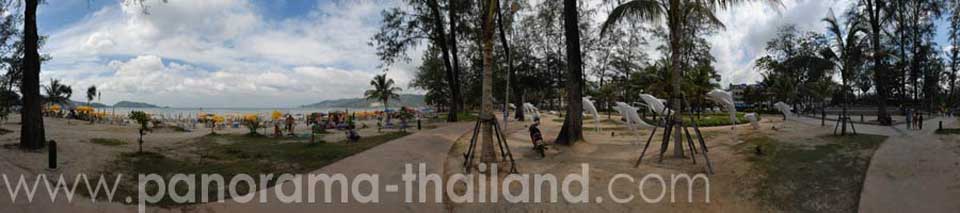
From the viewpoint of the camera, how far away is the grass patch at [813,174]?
19.8ft

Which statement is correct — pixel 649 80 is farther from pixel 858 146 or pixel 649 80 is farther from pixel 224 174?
pixel 224 174

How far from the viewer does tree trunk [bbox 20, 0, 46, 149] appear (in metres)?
8.91

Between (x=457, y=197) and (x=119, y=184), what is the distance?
17.1 feet

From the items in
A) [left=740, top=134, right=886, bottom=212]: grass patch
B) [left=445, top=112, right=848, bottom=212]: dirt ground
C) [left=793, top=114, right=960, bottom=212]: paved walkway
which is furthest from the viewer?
[left=445, top=112, right=848, bottom=212]: dirt ground

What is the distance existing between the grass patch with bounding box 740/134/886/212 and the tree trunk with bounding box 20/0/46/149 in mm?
13785

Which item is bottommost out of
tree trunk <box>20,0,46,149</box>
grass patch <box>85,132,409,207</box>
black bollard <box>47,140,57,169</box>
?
grass patch <box>85,132,409,207</box>

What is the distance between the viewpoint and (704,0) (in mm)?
9953

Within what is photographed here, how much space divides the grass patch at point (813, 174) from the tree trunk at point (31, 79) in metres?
13.8

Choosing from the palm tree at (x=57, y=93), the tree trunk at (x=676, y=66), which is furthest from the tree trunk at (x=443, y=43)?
the palm tree at (x=57, y=93)

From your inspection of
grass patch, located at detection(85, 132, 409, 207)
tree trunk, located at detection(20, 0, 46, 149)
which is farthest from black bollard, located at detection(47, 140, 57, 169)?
tree trunk, located at detection(20, 0, 46, 149)

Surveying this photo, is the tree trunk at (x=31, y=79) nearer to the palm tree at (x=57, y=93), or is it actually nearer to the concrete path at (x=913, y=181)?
the concrete path at (x=913, y=181)

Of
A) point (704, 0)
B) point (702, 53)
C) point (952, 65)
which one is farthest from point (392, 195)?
point (952, 65)

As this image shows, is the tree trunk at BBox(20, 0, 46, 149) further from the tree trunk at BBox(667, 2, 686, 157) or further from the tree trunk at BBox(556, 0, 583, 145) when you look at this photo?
the tree trunk at BBox(667, 2, 686, 157)

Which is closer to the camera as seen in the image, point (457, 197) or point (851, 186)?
point (851, 186)
